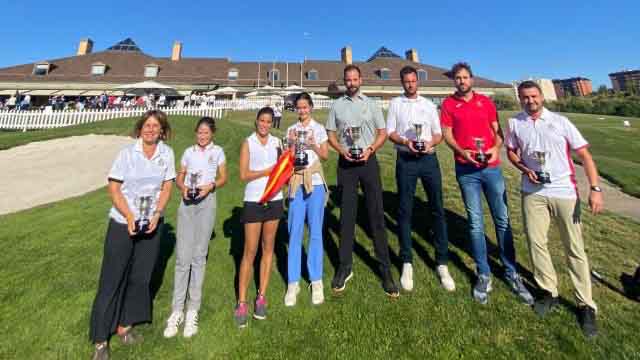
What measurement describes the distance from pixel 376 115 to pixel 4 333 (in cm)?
488

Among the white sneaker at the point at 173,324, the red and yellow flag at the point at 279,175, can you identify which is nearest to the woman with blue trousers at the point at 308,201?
the red and yellow flag at the point at 279,175

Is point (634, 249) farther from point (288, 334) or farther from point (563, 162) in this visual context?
point (288, 334)

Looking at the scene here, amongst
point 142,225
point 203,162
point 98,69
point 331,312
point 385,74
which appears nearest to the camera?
point 142,225

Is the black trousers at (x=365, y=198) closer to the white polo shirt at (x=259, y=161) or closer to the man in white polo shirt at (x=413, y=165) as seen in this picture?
the man in white polo shirt at (x=413, y=165)

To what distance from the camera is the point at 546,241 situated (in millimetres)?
3527

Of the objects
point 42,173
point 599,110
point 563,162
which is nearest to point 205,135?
point 563,162

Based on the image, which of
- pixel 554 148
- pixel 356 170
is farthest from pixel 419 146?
pixel 554 148

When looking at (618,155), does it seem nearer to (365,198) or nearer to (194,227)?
(365,198)

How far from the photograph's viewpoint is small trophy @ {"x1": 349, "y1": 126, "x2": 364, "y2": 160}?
3709mm

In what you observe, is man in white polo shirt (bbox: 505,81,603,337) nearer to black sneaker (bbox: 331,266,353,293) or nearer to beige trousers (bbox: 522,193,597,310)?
beige trousers (bbox: 522,193,597,310)

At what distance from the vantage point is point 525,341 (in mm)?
3133

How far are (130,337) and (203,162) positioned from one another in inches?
78.1

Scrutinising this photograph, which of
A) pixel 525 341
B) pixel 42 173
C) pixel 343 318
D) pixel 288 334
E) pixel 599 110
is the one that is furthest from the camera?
pixel 599 110

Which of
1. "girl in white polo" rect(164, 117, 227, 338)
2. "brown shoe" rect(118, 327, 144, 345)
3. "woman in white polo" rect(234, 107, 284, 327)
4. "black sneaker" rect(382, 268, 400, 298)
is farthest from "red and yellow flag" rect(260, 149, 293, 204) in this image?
"brown shoe" rect(118, 327, 144, 345)
